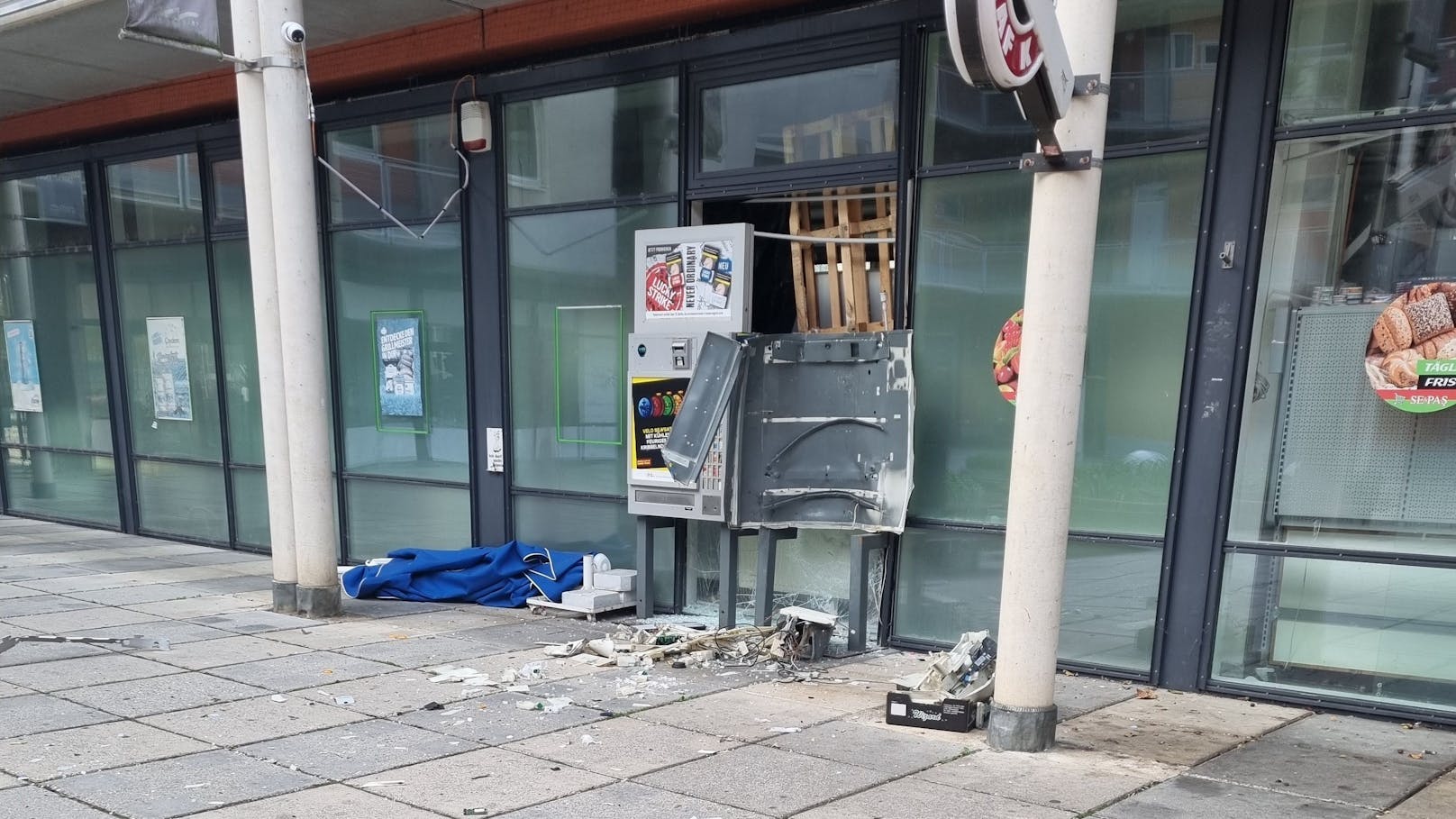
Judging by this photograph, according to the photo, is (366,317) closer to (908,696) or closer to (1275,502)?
(908,696)

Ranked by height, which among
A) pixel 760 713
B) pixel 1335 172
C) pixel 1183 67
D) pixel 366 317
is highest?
pixel 1183 67

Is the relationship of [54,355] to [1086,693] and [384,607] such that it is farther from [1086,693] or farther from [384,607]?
[1086,693]

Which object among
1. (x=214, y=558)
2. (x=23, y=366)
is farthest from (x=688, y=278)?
(x=23, y=366)

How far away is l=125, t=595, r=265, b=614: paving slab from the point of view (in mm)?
7688

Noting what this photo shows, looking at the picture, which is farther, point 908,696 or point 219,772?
point 908,696

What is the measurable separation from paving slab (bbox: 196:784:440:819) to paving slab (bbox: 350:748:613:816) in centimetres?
7

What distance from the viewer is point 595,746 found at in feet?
16.0

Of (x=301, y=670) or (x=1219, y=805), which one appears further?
(x=301, y=670)

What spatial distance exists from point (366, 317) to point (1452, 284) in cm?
782

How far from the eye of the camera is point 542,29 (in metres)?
7.86

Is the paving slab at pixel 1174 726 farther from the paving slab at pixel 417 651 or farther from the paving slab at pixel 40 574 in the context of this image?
the paving slab at pixel 40 574

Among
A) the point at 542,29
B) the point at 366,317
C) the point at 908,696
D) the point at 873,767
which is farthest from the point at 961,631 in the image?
the point at 366,317

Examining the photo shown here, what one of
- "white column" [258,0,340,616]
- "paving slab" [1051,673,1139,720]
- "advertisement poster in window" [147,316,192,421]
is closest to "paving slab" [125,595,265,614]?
"white column" [258,0,340,616]

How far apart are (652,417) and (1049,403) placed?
10.4 ft
